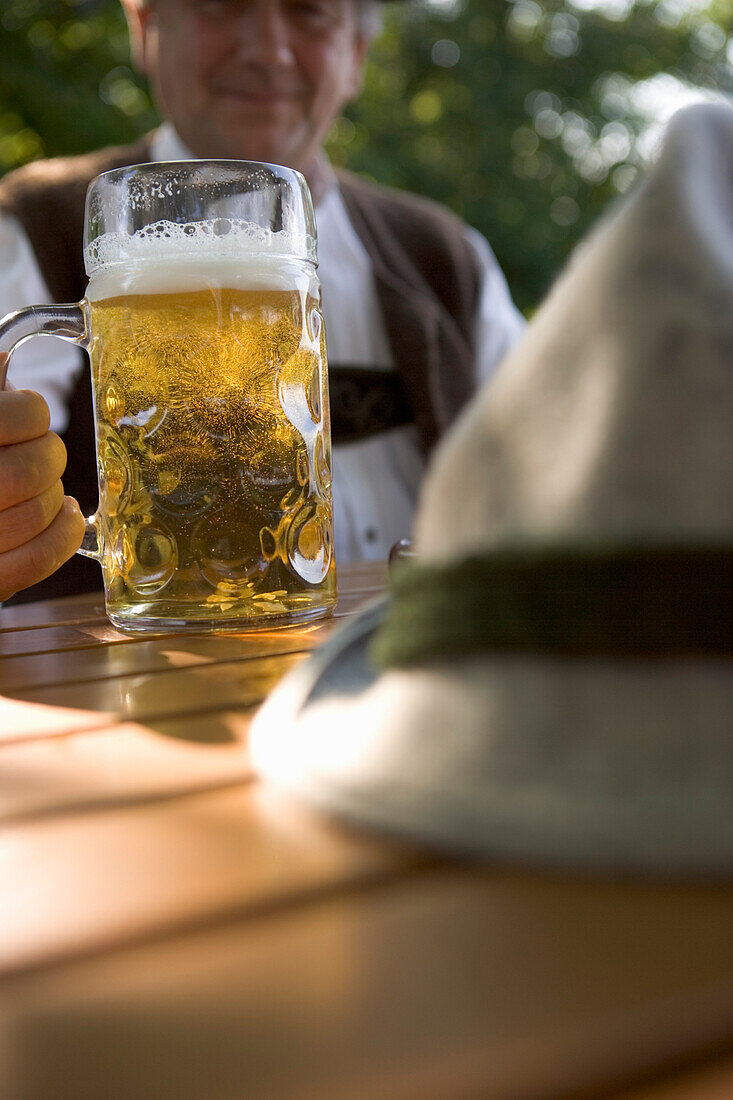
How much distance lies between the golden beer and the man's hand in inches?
1.8

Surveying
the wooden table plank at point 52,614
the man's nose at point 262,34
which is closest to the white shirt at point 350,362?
the man's nose at point 262,34

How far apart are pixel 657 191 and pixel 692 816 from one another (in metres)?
0.19

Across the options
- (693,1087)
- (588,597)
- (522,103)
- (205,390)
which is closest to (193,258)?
(205,390)

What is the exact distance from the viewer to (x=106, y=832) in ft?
1.05

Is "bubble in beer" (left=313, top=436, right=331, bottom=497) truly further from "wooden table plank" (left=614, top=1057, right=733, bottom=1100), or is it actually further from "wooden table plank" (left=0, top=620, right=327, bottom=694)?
"wooden table plank" (left=614, top=1057, right=733, bottom=1100)

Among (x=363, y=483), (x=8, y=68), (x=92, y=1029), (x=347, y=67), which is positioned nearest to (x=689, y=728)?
(x=92, y=1029)

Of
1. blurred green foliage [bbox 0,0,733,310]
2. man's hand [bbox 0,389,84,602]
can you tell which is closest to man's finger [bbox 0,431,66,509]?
man's hand [bbox 0,389,84,602]

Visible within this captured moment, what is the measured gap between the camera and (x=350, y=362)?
6.27 feet

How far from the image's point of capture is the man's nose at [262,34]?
1.88 metres

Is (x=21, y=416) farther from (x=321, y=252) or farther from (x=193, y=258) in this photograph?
(x=321, y=252)

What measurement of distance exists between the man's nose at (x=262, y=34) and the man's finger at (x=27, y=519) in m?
1.35

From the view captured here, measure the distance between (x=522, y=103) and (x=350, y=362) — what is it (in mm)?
7992

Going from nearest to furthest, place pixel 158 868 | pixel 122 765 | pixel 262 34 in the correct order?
pixel 158 868 → pixel 122 765 → pixel 262 34

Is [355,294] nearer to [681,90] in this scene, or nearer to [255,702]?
[255,702]
